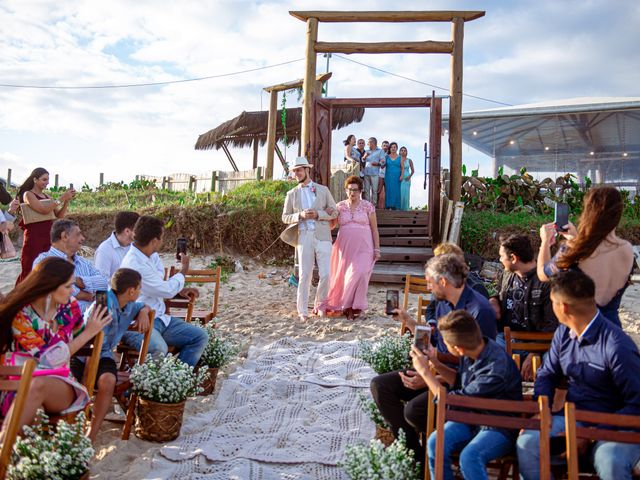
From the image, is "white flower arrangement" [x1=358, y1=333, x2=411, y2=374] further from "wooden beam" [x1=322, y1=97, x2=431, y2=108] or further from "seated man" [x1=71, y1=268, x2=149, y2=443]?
"wooden beam" [x1=322, y1=97, x2=431, y2=108]

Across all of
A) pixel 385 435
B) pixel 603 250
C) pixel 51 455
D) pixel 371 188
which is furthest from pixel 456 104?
pixel 51 455

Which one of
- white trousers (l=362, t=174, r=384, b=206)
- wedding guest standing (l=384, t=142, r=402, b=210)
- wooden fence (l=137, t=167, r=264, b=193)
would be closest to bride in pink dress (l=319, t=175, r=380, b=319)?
white trousers (l=362, t=174, r=384, b=206)

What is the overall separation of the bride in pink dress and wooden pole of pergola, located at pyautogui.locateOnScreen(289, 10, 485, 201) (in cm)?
327

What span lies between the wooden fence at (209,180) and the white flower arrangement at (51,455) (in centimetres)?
1311

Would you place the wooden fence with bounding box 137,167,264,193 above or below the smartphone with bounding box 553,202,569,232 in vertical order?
above

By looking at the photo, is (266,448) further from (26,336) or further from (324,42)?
(324,42)

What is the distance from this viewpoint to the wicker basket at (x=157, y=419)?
4094 millimetres

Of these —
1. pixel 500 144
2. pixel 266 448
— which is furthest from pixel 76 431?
pixel 500 144

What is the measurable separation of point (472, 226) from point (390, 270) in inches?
89.0

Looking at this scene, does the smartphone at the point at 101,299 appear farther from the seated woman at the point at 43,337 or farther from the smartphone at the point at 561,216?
the smartphone at the point at 561,216

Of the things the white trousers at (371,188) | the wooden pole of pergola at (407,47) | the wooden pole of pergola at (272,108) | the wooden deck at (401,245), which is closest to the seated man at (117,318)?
the wooden deck at (401,245)

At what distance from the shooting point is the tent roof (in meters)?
18.0

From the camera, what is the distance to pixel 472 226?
1180 centimetres

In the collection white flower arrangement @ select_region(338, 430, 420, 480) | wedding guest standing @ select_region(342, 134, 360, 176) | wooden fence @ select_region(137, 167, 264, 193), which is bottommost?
white flower arrangement @ select_region(338, 430, 420, 480)
